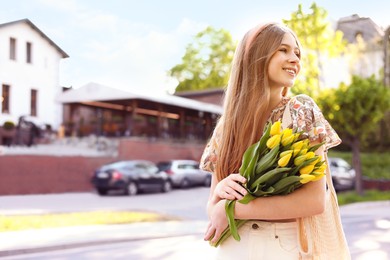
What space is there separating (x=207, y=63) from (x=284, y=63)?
38667mm

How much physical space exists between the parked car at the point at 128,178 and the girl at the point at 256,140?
18.2 metres

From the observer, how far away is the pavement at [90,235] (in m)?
A: 8.38

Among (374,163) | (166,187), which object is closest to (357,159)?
(166,187)

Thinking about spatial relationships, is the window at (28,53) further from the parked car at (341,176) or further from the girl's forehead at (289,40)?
the girl's forehead at (289,40)

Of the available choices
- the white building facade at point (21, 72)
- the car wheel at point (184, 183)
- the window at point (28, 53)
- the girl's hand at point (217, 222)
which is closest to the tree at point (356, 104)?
the car wheel at point (184, 183)

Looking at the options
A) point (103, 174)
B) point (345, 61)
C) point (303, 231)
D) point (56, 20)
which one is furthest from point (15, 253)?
point (345, 61)

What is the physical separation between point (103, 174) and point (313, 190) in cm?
1857

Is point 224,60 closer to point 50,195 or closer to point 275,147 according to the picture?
point 50,195

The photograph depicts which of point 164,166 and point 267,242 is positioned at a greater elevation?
point 267,242

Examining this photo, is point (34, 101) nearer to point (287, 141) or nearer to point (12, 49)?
point (12, 49)

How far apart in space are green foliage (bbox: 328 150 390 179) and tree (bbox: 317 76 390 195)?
7.98 meters

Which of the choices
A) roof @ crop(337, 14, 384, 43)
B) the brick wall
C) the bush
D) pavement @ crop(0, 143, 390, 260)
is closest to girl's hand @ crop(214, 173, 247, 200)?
roof @ crop(337, 14, 384, 43)

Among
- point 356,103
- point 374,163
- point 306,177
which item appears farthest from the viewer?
point 374,163

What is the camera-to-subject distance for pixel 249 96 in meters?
1.67
